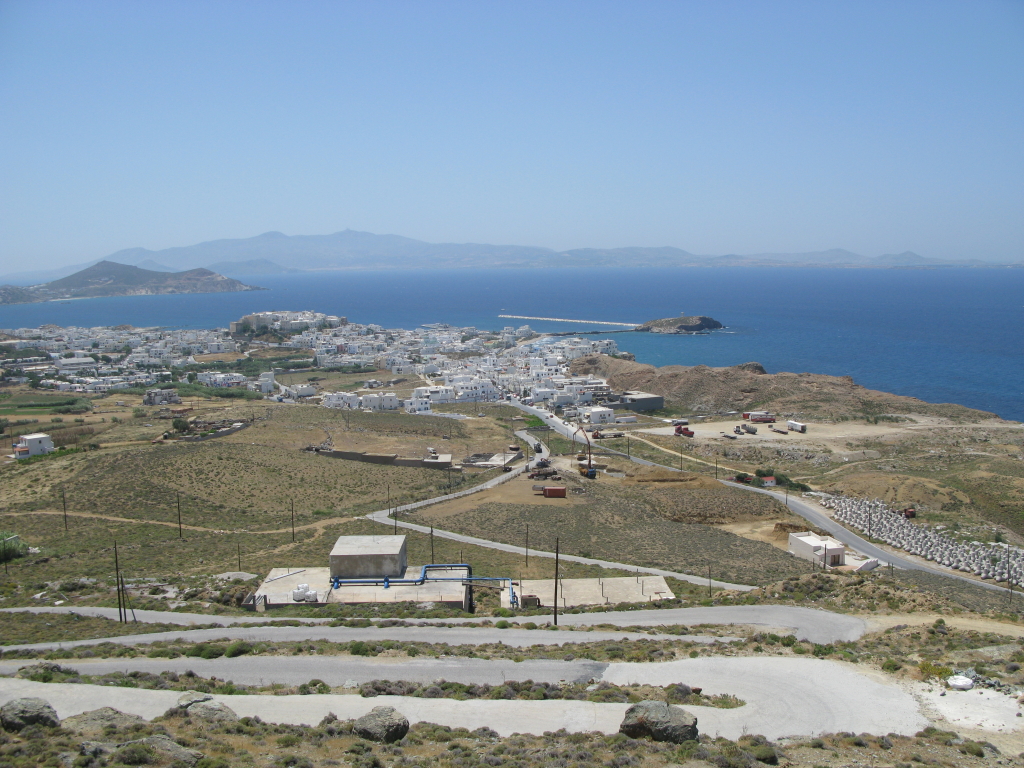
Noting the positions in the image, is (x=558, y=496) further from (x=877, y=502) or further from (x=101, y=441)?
(x=101, y=441)

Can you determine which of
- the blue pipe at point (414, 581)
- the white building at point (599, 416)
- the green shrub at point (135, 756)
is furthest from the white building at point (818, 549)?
the white building at point (599, 416)

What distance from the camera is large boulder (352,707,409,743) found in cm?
→ 1077

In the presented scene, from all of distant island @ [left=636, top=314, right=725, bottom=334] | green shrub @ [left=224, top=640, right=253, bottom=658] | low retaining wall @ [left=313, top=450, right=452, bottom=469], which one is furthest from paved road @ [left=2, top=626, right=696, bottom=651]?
distant island @ [left=636, top=314, right=725, bottom=334]

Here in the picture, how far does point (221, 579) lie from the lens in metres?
21.2

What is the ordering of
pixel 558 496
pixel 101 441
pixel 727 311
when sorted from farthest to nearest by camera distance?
pixel 727 311 < pixel 101 441 < pixel 558 496

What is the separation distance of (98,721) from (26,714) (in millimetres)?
998

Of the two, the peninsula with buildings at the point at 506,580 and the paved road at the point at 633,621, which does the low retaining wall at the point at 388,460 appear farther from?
the paved road at the point at 633,621

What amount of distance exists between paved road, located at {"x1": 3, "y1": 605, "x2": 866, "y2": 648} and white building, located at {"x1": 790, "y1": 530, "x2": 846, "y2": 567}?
8.34 meters

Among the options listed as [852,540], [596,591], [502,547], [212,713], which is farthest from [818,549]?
[212,713]

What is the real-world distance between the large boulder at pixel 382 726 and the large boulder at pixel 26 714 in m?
4.63

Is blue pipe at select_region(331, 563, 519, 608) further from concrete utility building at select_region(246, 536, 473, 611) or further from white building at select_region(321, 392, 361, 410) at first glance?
Answer: white building at select_region(321, 392, 361, 410)

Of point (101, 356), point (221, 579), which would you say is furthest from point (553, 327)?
point (221, 579)

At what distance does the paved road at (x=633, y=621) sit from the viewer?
1652 centimetres

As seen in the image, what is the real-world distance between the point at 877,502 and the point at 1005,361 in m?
70.6
